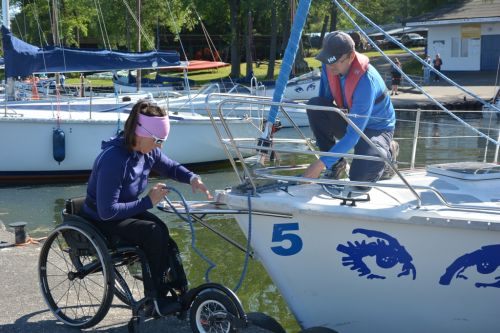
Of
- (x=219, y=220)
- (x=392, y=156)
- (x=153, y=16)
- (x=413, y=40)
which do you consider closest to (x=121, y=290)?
(x=392, y=156)

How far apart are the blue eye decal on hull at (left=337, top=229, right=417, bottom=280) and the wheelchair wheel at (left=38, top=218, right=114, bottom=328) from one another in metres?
1.66

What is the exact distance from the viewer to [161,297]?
4.71 meters

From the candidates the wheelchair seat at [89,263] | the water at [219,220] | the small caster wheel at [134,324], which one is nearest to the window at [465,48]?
the water at [219,220]

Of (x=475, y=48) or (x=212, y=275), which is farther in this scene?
(x=475, y=48)

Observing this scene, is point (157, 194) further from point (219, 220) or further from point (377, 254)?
point (219, 220)

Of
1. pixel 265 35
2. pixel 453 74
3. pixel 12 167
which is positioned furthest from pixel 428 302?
pixel 265 35

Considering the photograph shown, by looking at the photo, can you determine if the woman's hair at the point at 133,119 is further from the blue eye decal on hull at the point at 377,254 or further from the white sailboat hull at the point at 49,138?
the white sailboat hull at the point at 49,138

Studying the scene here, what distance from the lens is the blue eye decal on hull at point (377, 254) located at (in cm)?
480

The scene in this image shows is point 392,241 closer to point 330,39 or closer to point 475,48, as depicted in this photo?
point 330,39

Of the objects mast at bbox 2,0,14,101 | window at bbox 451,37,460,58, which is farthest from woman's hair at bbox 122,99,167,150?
window at bbox 451,37,460,58

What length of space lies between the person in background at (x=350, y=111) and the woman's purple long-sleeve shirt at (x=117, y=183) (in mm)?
1182

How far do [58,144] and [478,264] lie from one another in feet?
37.3

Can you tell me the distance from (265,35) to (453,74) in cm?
1921

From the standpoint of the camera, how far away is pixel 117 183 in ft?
15.0
